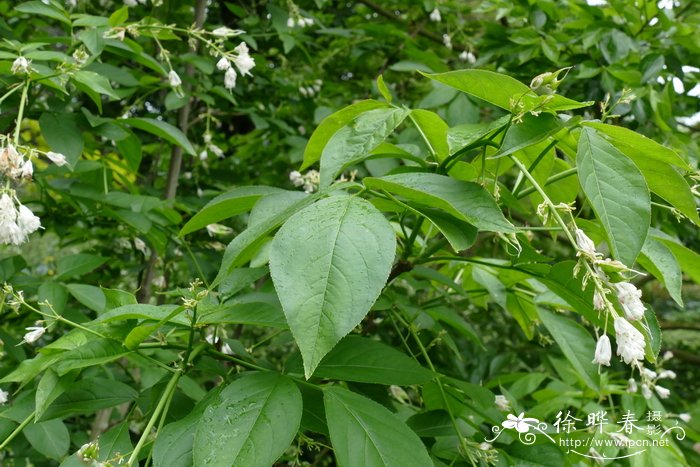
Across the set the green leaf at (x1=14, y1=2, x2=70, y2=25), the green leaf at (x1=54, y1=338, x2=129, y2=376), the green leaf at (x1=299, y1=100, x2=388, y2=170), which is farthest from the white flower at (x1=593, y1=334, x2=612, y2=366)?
the green leaf at (x1=14, y1=2, x2=70, y2=25)

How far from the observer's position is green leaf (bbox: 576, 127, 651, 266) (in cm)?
67

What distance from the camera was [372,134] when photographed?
33.6 inches

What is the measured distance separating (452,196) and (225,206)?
11.7 inches

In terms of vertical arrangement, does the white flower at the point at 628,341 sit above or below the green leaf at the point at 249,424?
above

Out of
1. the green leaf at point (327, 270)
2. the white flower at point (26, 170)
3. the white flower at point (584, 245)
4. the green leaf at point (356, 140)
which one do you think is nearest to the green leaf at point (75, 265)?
the white flower at point (26, 170)

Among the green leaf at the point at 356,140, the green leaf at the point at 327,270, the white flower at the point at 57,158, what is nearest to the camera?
the green leaf at the point at 327,270

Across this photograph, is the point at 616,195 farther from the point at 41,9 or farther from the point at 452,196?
the point at 41,9

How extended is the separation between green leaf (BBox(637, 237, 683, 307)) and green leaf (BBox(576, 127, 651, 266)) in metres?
0.17

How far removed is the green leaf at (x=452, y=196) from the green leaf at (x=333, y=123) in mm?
183

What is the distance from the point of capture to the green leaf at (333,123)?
93 cm

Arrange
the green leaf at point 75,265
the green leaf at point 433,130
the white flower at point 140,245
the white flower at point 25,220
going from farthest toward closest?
the white flower at point 140,245 < the green leaf at point 75,265 < the white flower at point 25,220 < the green leaf at point 433,130

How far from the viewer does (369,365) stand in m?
0.81

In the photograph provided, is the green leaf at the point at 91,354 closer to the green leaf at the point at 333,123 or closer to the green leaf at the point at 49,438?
the green leaf at the point at 333,123

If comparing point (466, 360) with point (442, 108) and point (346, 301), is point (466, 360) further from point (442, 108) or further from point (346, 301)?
point (346, 301)
